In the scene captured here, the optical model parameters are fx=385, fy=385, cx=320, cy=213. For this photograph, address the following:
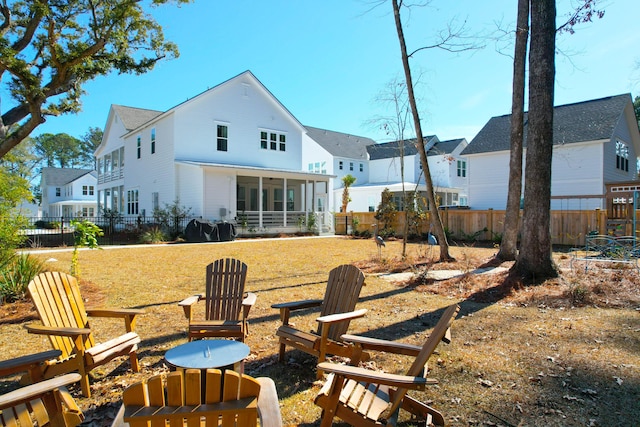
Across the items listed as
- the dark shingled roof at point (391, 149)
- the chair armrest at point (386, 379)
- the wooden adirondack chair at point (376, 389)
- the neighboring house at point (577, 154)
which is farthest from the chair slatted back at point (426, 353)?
the dark shingled roof at point (391, 149)

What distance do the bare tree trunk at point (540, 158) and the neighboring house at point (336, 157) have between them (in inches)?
1087

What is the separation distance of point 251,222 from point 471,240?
12.3 meters

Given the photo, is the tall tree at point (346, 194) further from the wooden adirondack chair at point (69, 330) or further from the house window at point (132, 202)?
the wooden adirondack chair at point (69, 330)

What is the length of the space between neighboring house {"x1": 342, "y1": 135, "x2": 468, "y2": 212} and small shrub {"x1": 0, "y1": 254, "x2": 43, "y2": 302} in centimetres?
2772

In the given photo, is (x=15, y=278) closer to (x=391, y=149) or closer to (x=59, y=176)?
(x=391, y=149)

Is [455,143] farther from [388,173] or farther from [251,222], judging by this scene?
[251,222]

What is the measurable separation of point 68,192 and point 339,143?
36865 millimetres

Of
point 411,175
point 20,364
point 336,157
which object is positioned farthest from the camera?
point 336,157

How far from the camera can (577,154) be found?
22562 mm

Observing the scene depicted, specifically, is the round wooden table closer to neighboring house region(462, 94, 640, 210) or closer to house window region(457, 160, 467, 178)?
neighboring house region(462, 94, 640, 210)

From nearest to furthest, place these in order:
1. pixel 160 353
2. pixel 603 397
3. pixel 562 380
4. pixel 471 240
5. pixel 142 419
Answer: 1. pixel 142 419
2. pixel 603 397
3. pixel 562 380
4. pixel 160 353
5. pixel 471 240

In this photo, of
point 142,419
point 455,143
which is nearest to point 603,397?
point 142,419

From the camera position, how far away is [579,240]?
16.8 m

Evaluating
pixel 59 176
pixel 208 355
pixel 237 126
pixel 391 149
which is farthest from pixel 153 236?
pixel 59 176
